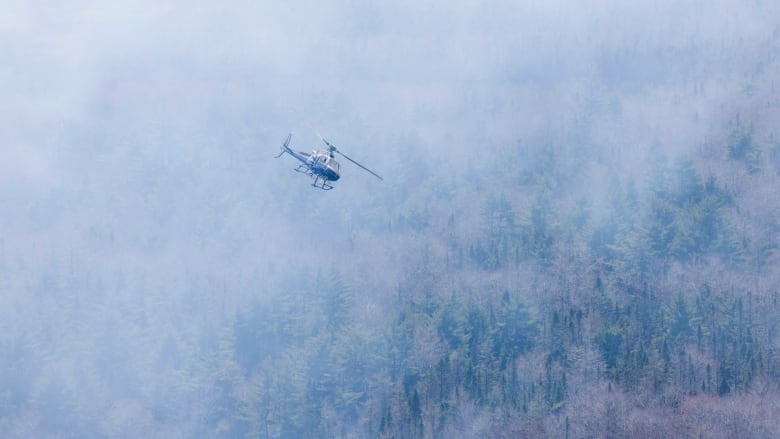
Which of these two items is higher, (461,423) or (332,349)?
(332,349)

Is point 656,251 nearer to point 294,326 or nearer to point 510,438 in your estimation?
point 510,438

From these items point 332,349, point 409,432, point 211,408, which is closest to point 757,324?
point 409,432

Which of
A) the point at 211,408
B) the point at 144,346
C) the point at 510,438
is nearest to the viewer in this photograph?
the point at 510,438

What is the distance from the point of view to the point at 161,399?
177875 mm

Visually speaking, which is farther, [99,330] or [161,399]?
[99,330]

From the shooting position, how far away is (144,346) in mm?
186000

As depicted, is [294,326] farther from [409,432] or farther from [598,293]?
[598,293]

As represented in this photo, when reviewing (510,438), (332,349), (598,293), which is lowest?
(510,438)

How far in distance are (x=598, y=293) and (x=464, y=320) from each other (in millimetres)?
31901

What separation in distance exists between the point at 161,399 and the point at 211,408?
38.6ft

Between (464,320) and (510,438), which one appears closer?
(510,438)

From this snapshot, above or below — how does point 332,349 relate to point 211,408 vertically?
above

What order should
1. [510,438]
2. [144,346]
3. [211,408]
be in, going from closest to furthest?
[510,438]
[211,408]
[144,346]

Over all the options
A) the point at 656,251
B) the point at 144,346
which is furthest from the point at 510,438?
the point at 144,346
